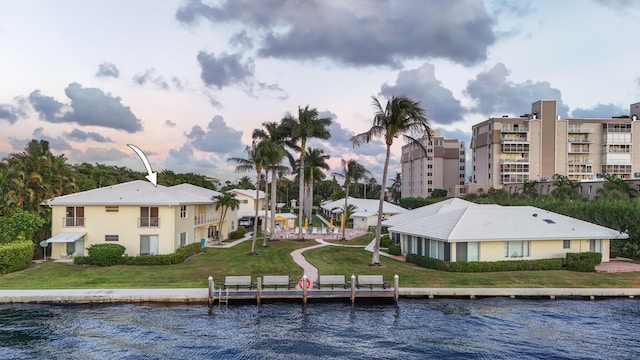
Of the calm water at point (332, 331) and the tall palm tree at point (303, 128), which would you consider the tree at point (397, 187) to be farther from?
the calm water at point (332, 331)

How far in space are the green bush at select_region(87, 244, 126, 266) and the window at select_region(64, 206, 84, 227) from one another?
3.95 m

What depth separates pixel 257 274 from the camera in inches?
1203

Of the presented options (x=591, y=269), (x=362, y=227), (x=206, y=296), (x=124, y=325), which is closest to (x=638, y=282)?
(x=591, y=269)

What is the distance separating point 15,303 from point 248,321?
41.4 ft

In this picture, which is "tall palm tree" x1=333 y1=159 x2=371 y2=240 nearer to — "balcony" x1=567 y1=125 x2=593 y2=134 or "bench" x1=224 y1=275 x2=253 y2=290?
"bench" x1=224 y1=275 x2=253 y2=290

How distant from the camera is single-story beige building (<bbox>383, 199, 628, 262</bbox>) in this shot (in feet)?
105

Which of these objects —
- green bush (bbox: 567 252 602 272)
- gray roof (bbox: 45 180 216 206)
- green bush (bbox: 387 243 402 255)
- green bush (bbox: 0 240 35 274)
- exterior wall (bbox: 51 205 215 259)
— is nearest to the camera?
green bush (bbox: 0 240 35 274)

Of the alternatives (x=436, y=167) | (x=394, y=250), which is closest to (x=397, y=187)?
(x=436, y=167)

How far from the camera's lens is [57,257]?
3672 cm

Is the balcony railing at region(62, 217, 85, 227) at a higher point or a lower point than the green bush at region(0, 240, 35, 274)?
higher

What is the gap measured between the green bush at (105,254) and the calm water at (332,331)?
32.4 ft

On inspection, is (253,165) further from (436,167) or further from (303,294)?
(436,167)

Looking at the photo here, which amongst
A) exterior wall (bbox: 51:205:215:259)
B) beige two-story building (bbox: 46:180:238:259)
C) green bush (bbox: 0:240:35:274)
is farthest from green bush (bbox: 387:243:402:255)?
green bush (bbox: 0:240:35:274)

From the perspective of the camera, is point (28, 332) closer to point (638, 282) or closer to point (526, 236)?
point (526, 236)
